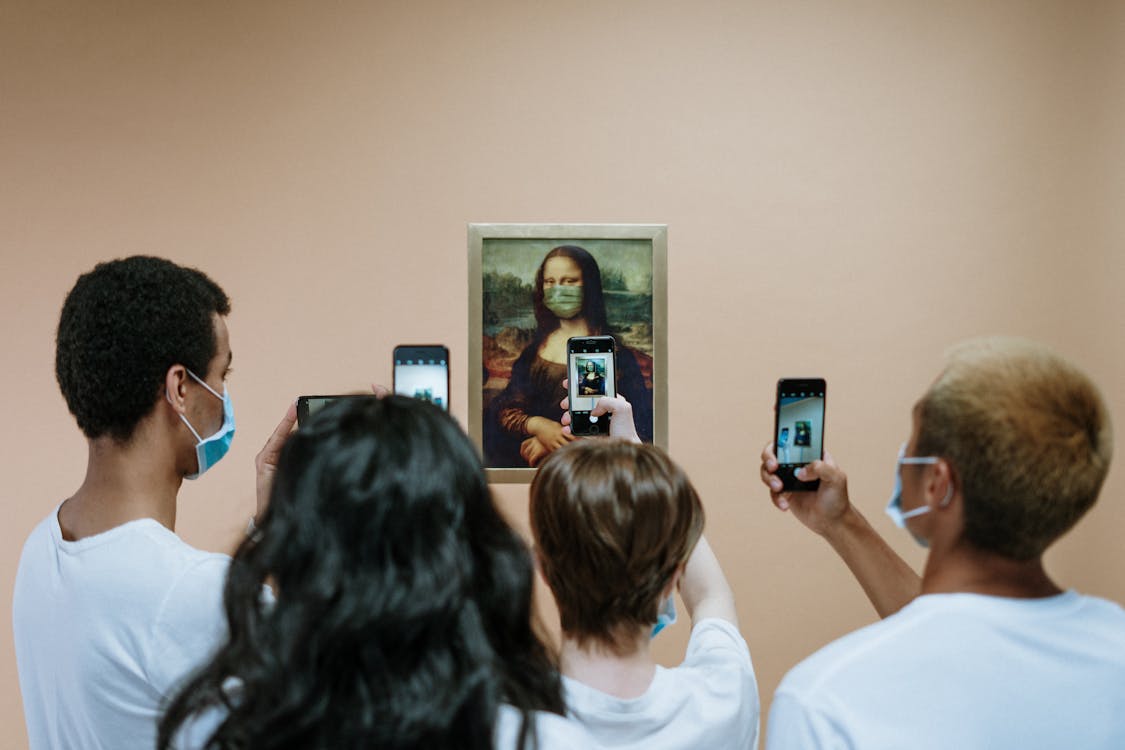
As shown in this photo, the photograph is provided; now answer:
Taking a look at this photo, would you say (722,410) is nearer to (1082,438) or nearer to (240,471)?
(240,471)

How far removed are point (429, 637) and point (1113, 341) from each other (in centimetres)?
304

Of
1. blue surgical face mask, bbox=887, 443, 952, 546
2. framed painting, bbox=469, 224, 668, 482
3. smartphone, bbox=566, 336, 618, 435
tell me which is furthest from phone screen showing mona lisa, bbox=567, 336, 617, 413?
blue surgical face mask, bbox=887, 443, 952, 546

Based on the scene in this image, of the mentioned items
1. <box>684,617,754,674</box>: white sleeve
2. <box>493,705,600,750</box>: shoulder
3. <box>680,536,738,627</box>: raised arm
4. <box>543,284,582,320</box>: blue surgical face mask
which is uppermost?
<box>543,284,582,320</box>: blue surgical face mask

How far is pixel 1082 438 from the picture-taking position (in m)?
1.16

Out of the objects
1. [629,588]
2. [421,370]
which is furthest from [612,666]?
[421,370]

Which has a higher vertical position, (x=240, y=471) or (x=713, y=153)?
(x=713, y=153)

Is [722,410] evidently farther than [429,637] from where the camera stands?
Yes

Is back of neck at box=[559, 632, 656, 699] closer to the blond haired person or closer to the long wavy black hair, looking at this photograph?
the blond haired person

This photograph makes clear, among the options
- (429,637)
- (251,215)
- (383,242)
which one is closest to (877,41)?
(383,242)

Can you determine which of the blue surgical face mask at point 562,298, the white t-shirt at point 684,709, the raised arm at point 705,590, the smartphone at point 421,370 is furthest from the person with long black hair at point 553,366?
the white t-shirt at point 684,709

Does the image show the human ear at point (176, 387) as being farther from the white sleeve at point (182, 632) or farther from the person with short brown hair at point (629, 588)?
the person with short brown hair at point (629, 588)

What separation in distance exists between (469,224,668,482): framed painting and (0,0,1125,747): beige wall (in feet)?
0.24

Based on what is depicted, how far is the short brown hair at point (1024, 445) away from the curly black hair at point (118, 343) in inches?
52.3

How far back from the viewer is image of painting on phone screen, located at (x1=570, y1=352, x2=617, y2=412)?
9.28ft
